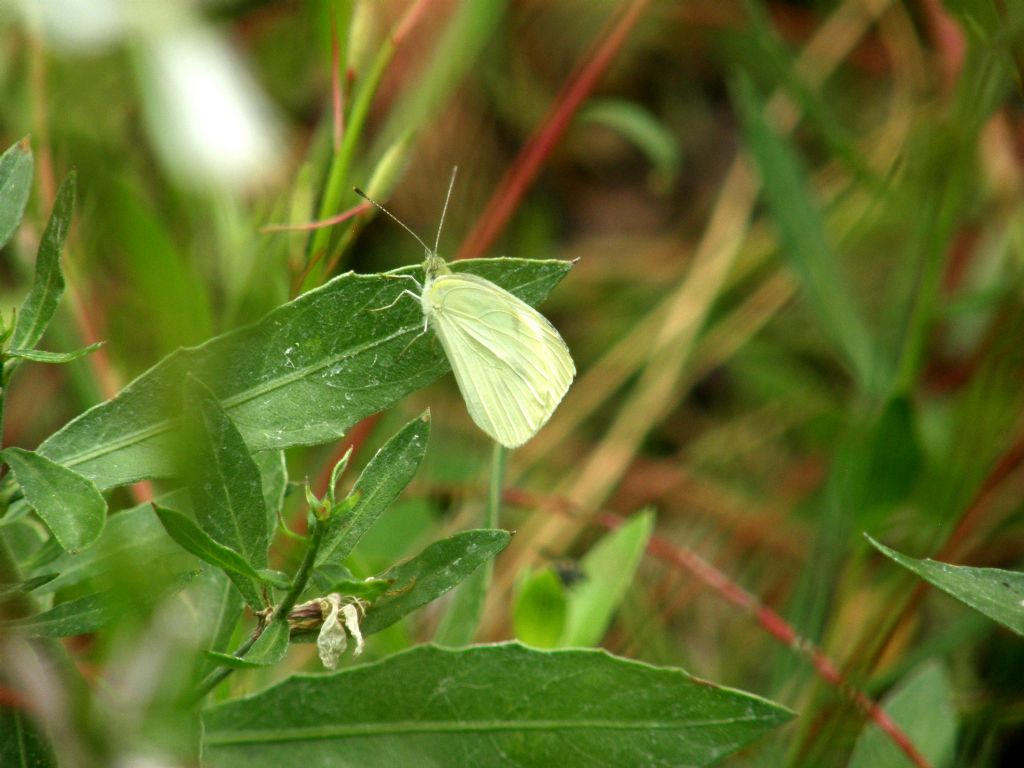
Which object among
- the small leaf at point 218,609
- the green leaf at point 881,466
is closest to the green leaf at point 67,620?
the small leaf at point 218,609

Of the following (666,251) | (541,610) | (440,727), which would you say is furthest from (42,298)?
(666,251)

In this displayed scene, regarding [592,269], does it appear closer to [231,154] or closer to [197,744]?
[197,744]

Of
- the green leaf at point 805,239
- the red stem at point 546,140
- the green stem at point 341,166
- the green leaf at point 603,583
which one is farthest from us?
the green leaf at point 805,239

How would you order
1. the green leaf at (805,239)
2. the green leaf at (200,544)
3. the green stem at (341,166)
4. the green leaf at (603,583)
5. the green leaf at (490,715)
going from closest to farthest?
1. the green leaf at (200,544)
2. the green leaf at (490,715)
3. the green stem at (341,166)
4. the green leaf at (603,583)
5. the green leaf at (805,239)

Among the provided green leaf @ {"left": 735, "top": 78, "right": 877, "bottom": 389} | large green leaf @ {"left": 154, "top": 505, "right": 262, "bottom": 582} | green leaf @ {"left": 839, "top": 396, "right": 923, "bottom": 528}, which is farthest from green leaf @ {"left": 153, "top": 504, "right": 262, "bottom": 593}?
green leaf @ {"left": 735, "top": 78, "right": 877, "bottom": 389}

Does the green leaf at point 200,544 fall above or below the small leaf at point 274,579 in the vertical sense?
above

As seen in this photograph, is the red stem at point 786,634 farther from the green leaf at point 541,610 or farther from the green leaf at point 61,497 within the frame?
the green leaf at point 61,497

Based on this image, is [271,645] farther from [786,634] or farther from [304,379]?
[786,634]
